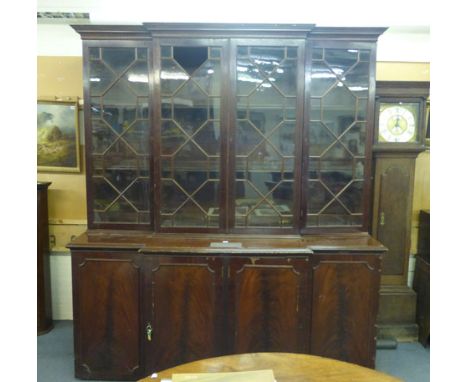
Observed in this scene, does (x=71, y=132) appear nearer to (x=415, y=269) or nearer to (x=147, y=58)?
(x=147, y=58)

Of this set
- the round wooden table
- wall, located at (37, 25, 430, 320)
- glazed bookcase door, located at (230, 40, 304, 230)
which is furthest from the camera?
wall, located at (37, 25, 430, 320)

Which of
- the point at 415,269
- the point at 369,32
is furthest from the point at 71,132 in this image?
the point at 415,269

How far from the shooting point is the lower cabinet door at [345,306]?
7.25ft

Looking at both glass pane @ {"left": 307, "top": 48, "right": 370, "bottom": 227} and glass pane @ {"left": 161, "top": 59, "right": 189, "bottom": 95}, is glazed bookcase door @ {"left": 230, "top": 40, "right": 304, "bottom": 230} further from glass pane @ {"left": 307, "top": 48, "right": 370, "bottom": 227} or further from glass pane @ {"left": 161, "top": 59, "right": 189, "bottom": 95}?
glass pane @ {"left": 161, "top": 59, "right": 189, "bottom": 95}

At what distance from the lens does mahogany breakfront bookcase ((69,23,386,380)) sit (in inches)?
86.2

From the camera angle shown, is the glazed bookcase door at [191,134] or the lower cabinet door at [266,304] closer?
the lower cabinet door at [266,304]

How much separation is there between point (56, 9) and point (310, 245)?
8.22ft

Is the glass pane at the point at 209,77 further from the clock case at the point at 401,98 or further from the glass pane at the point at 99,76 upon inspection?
the clock case at the point at 401,98

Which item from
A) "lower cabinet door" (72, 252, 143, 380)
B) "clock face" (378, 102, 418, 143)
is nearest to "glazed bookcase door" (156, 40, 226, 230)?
"lower cabinet door" (72, 252, 143, 380)

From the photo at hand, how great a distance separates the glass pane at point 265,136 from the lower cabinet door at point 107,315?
2.64 ft

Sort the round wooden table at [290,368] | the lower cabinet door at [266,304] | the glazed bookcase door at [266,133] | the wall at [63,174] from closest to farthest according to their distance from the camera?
the round wooden table at [290,368], the lower cabinet door at [266,304], the glazed bookcase door at [266,133], the wall at [63,174]

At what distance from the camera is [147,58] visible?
231 centimetres

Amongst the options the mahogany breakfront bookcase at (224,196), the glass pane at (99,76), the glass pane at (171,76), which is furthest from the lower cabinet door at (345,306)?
the glass pane at (99,76)

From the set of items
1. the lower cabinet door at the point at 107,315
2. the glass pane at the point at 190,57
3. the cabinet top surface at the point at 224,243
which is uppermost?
the glass pane at the point at 190,57
